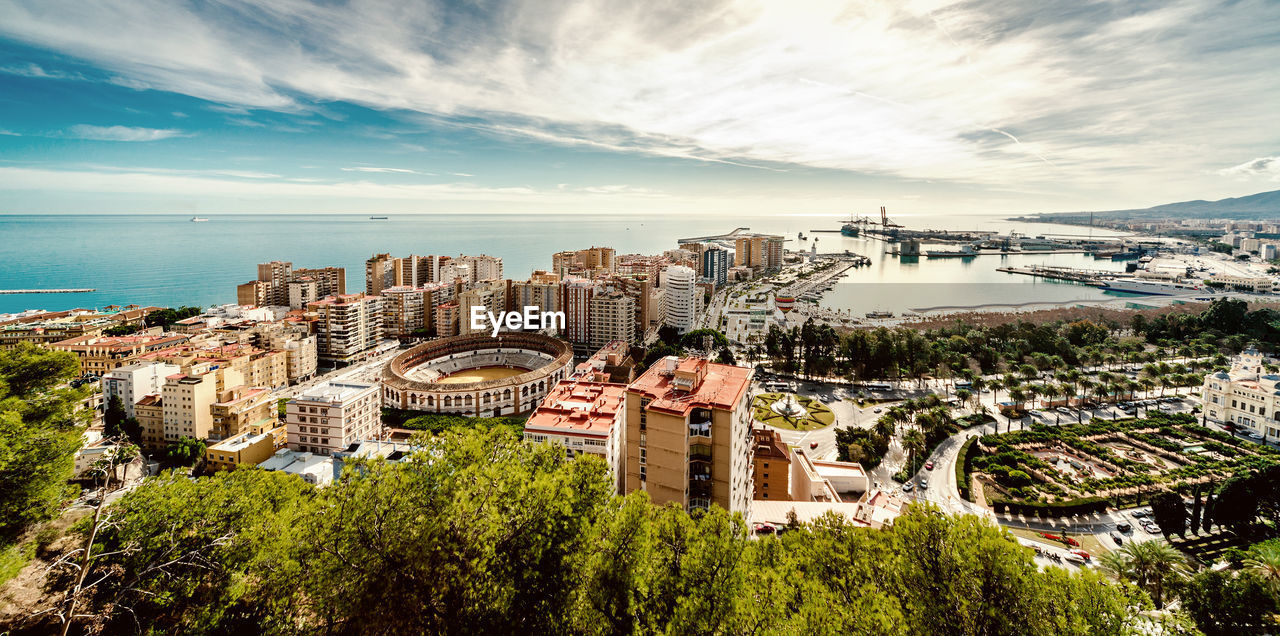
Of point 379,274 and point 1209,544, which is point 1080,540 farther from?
point 379,274

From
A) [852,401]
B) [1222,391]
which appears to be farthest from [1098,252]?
[852,401]

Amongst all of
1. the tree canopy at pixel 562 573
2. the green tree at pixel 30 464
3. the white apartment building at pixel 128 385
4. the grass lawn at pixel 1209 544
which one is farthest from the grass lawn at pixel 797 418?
the white apartment building at pixel 128 385

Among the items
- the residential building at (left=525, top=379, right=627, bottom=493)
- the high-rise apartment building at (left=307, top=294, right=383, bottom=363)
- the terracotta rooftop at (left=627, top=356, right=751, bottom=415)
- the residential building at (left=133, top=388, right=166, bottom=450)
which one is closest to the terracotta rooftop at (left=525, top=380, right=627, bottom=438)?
the residential building at (left=525, top=379, right=627, bottom=493)

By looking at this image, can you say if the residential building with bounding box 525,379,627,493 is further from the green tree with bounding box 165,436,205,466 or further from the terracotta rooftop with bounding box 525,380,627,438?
the green tree with bounding box 165,436,205,466

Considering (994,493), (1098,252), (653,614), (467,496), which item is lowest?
(994,493)

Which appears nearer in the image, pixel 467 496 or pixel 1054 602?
pixel 1054 602

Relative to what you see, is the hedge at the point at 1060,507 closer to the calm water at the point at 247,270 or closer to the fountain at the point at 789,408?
the fountain at the point at 789,408

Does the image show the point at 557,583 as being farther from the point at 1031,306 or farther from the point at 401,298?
the point at 1031,306

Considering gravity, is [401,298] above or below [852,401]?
above
